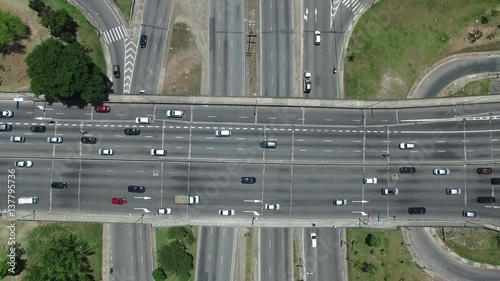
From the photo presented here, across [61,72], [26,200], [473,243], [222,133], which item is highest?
[61,72]

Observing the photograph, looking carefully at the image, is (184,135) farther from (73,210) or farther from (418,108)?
(418,108)

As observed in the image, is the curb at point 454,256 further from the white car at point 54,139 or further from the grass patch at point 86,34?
the white car at point 54,139

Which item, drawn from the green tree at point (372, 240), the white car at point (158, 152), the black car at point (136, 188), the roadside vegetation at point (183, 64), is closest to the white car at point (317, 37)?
the roadside vegetation at point (183, 64)

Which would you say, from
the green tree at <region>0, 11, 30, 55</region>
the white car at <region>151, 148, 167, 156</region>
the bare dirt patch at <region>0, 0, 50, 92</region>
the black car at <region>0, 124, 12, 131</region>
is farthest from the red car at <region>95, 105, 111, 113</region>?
the green tree at <region>0, 11, 30, 55</region>

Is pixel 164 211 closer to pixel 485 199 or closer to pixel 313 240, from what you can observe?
pixel 313 240

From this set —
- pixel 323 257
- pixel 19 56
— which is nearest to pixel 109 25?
pixel 19 56

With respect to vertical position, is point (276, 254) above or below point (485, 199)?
below
